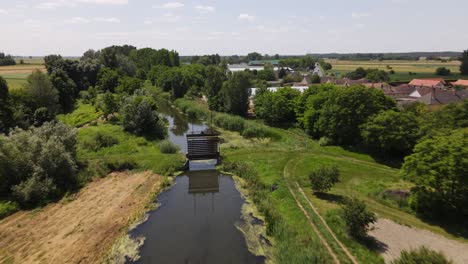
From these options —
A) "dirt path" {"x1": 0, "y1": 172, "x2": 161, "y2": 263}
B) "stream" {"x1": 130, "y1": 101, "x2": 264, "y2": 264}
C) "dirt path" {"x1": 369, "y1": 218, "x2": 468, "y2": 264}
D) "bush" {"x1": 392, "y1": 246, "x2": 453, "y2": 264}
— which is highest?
"bush" {"x1": 392, "y1": 246, "x2": 453, "y2": 264}

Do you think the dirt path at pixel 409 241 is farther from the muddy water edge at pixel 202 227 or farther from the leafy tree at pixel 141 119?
the leafy tree at pixel 141 119

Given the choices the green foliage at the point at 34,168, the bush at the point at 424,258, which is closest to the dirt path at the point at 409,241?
the bush at the point at 424,258

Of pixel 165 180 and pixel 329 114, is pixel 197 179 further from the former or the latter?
pixel 329 114

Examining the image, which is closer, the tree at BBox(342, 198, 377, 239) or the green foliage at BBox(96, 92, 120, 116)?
the tree at BBox(342, 198, 377, 239)

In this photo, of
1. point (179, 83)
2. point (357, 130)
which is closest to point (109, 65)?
point (179, 83)

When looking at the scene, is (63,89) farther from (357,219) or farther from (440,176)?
(440,176)

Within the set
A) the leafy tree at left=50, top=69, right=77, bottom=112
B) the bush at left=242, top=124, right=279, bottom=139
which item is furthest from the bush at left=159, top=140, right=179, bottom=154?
the leafy tree at left=50, top=69, right=77, bottom=112

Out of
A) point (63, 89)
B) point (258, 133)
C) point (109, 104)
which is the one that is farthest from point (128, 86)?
point (258, 133)

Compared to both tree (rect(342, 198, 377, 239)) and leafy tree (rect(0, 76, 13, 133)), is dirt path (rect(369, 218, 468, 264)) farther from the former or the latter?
leafy tree (rect(0, 76, 13, 133))
